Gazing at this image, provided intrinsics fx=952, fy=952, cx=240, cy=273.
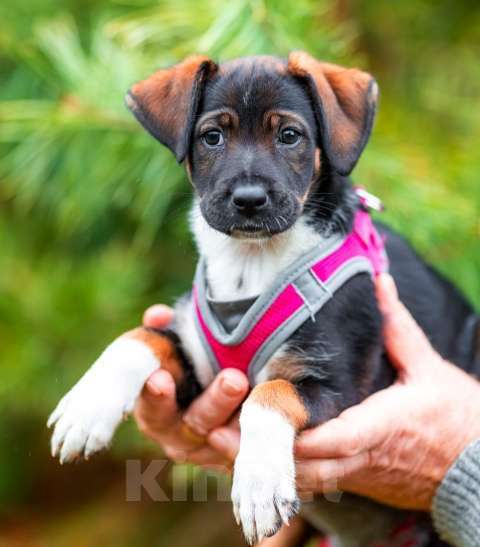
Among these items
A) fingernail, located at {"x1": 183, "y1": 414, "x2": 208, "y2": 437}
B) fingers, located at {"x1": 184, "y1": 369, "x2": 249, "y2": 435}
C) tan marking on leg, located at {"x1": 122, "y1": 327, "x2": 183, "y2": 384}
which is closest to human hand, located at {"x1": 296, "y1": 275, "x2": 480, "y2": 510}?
fingers, located at {"x1": 184, "y1": 369, "x2": 249, "y2": 435}

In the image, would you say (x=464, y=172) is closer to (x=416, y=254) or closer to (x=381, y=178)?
(x=381, y=178)

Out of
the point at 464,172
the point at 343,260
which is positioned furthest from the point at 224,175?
the point at 464,172

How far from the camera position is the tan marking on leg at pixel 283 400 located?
279 cm

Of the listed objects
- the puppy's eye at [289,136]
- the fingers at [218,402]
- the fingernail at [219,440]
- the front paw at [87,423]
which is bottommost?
the fingernail at [219,440]

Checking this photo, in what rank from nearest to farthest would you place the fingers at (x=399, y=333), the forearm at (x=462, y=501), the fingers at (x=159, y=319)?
the forearm at (x=462, y=501), the fingers at (x=399, y=333), the fingers at (x=159, y=319)

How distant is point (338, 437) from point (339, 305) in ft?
1.47

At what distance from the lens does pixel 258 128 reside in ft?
10.1

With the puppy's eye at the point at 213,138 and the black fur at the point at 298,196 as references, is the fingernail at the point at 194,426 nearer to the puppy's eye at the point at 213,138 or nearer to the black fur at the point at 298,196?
the black fur at the point at 298,196

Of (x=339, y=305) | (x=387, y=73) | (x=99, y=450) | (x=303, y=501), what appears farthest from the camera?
(x=387, y=73)

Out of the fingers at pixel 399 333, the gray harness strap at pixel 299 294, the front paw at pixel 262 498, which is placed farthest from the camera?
the fingers at pixel 399 333

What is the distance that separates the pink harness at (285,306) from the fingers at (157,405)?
20 centimetres

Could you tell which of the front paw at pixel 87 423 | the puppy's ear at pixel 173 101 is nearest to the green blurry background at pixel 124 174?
the puppy's ear at pixel 173 101

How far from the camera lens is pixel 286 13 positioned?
4.06 meters

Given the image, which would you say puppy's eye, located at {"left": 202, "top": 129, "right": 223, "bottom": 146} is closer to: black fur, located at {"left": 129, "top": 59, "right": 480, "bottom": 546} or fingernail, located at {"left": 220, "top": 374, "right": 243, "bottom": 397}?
black fur, located at {"left": 129, "top": 59, "right": 480, "bottom": 546}
